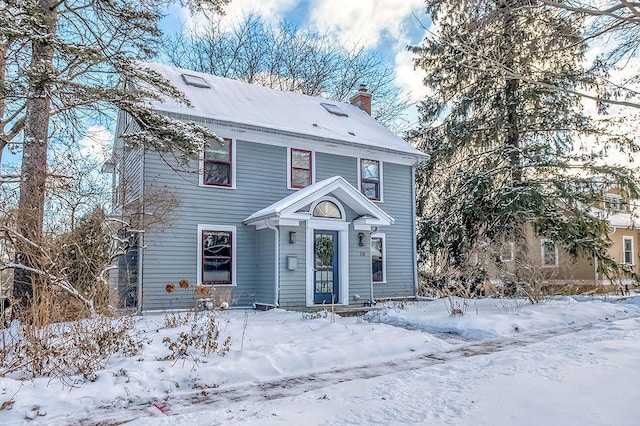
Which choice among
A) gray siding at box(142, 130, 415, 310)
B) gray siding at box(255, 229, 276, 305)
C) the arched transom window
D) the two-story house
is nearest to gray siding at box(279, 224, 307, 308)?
gray siding at box(142, 130, 415, 310)

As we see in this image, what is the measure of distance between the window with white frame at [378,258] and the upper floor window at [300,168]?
287 cm

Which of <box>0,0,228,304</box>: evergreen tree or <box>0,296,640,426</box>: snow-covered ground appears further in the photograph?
<box>0,0,228,304</box>: evergreen tree

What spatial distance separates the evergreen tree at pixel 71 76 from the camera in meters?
7.03

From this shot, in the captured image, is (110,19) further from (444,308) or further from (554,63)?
(554,63)

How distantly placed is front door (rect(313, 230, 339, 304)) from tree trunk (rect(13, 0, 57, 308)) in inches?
249

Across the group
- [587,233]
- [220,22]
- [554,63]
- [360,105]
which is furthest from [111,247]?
[220,22]

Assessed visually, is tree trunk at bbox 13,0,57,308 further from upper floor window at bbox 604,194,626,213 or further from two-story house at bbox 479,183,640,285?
upper floor window at bbox 604,194,626,213

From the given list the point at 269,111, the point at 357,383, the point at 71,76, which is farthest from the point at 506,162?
the point at 71,76

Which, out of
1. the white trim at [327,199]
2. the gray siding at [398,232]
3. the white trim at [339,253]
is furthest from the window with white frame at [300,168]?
the gray siding at [398,232]

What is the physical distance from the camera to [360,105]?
717 inches

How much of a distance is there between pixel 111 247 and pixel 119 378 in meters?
5.70

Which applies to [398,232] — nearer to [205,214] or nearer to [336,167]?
[336,167]

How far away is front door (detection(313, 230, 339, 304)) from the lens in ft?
39.1

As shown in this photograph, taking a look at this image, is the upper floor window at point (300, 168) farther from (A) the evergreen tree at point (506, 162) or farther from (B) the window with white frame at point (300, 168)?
(A) the evergreen tree at point (506, 162)
